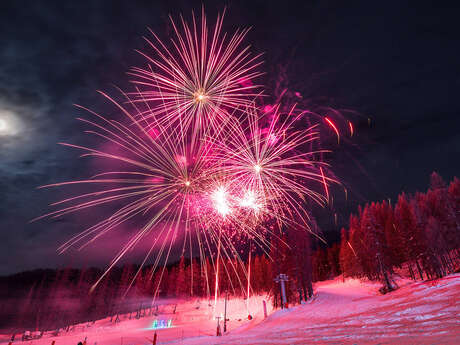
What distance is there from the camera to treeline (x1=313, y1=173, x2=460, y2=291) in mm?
36897

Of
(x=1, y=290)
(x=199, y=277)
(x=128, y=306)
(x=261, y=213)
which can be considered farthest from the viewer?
(x=1, y=290)

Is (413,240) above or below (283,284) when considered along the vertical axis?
above

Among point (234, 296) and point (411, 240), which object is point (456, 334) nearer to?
point (411, 240)

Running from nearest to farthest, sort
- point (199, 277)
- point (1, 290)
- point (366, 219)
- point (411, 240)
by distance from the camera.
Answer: point (366, 219) → point (411, 240) → point (199, 277) → point (1, 290)

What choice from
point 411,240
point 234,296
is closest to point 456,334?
point 411,240

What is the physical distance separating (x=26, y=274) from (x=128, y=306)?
121695 millimetres

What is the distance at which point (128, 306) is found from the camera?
98438mm

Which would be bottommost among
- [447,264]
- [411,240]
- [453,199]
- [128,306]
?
[128,306]

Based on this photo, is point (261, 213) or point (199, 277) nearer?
point (261, 213)

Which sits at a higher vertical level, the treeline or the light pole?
the treeline

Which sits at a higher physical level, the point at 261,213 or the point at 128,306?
the point at 261,213

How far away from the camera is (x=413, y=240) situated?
1740 inches

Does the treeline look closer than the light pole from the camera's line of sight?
No

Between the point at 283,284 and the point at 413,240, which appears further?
Result: the point at 413,240
